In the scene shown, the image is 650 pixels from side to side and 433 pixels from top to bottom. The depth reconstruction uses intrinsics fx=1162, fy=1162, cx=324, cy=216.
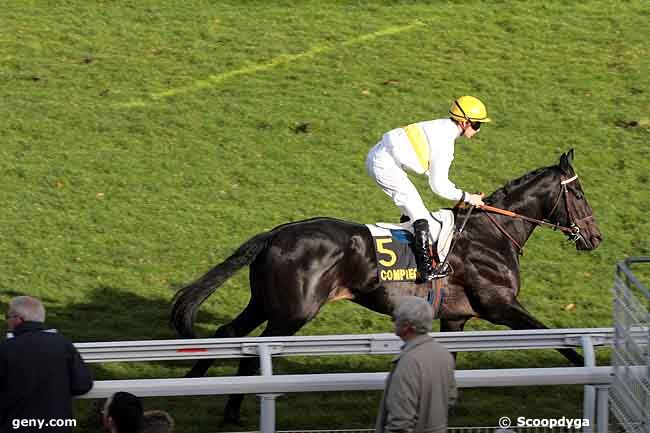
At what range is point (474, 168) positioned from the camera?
13.1 m

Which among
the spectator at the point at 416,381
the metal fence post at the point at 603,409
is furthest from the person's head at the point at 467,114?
the spectator at the point at 416,381

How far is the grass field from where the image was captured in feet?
33.4

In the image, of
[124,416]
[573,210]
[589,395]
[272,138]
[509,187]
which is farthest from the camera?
[272,138]

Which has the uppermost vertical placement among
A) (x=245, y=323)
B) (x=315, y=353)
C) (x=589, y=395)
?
(x=315, y=353)

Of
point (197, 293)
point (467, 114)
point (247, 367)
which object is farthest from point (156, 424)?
point (467, 114)

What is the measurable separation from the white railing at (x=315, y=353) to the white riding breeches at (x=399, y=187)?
1.81 meters

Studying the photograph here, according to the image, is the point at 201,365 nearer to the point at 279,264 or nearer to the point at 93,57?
the point at 279,264

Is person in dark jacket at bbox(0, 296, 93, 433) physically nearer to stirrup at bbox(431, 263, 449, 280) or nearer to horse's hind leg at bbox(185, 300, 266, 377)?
horse's hind leg at bbox(185, 300, 266, 377)

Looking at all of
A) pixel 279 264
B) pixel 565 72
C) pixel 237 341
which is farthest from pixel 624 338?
pixel 565 72

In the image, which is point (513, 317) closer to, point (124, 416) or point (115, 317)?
point (115, 317)

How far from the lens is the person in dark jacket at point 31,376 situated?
5.32m

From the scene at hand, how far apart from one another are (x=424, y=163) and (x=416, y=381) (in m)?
3.68

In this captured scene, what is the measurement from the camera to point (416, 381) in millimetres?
4992

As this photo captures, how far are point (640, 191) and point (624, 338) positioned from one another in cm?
678
